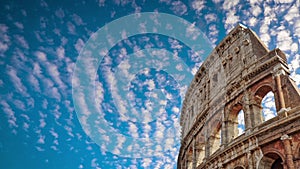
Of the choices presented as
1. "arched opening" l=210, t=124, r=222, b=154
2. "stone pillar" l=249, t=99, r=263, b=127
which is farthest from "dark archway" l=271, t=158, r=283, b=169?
"arched opening" l=210, t=124, r=222, b=154

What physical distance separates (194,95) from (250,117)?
1040 centimetres

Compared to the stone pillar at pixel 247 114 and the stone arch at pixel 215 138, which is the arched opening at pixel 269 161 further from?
→ the stone arch at pixel 215 138

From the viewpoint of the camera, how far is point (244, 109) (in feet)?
52.9

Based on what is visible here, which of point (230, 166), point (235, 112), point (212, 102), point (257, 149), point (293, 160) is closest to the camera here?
point (293, 160)

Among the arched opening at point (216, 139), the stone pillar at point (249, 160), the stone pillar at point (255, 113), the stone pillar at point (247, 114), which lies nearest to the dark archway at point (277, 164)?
the stone pillar at point (249, 160)

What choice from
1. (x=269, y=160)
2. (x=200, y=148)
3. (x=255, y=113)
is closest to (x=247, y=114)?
(x=255, y=113)

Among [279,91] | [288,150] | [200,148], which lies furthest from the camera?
[200,148]

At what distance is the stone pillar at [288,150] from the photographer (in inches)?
467

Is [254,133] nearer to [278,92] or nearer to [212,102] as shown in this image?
[278,92]

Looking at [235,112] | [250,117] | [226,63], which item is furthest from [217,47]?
[250,117]

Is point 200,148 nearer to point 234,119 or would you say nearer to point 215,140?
point 215,140

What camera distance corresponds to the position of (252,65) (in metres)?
Result: 17.0

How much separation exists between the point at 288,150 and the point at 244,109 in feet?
13.9

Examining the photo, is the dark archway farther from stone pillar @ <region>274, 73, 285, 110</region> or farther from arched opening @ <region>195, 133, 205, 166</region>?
arched opening @ <region>195, 133, 205, 166</region>
